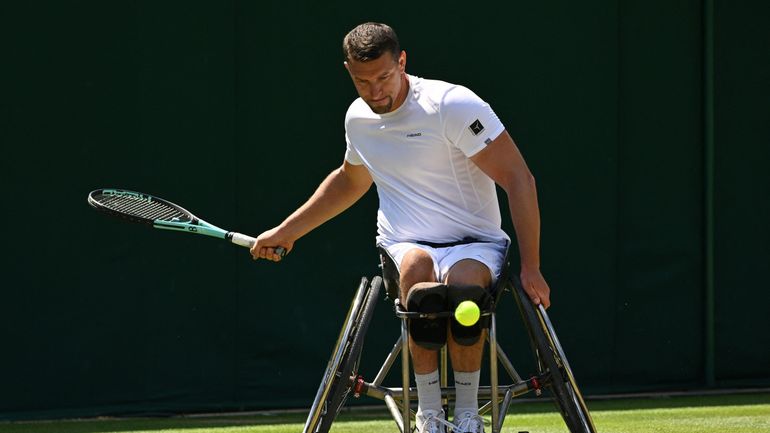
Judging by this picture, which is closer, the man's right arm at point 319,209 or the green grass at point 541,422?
the man's right arm at point 319,209

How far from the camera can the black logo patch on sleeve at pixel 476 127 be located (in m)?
3.70

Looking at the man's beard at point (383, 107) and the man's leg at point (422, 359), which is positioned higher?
the man's beard at point (383, 107)

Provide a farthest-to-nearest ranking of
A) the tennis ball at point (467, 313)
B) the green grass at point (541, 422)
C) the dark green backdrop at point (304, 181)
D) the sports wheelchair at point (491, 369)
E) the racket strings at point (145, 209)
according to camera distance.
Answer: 1. the dark green backdrop at point (304, 181)
2. the green grass at point (541, 422)
3. the racket strings at point (145, 209)
4. the sports wheelchair at point (491, 369)
5. the tennis ball at point (467, 313)

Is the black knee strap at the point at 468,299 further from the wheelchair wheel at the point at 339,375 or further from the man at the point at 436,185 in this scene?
the wheelchair wheel at the point at 339,375

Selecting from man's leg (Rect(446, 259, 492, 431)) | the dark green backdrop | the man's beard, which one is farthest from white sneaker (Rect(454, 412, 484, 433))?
the dark green backdrop

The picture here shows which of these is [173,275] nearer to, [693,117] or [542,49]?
[542,49]

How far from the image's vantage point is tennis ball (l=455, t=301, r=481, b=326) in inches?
135

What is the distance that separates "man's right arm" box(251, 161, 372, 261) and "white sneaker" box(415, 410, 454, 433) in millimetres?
721

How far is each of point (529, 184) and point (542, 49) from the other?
8.44ft

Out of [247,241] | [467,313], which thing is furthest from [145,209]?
[467,313]

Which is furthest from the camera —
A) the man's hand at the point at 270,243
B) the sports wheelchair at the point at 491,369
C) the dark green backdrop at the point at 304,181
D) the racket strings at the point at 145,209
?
the dark green backdrop at the point at 304,181

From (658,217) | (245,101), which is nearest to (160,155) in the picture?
(245,101)

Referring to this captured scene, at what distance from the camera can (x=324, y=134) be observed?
5895 mm

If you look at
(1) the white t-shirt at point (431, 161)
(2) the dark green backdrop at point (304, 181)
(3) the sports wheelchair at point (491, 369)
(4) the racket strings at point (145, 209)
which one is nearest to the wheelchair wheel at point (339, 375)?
(3) the sports wheelchair at point (491, 369)
